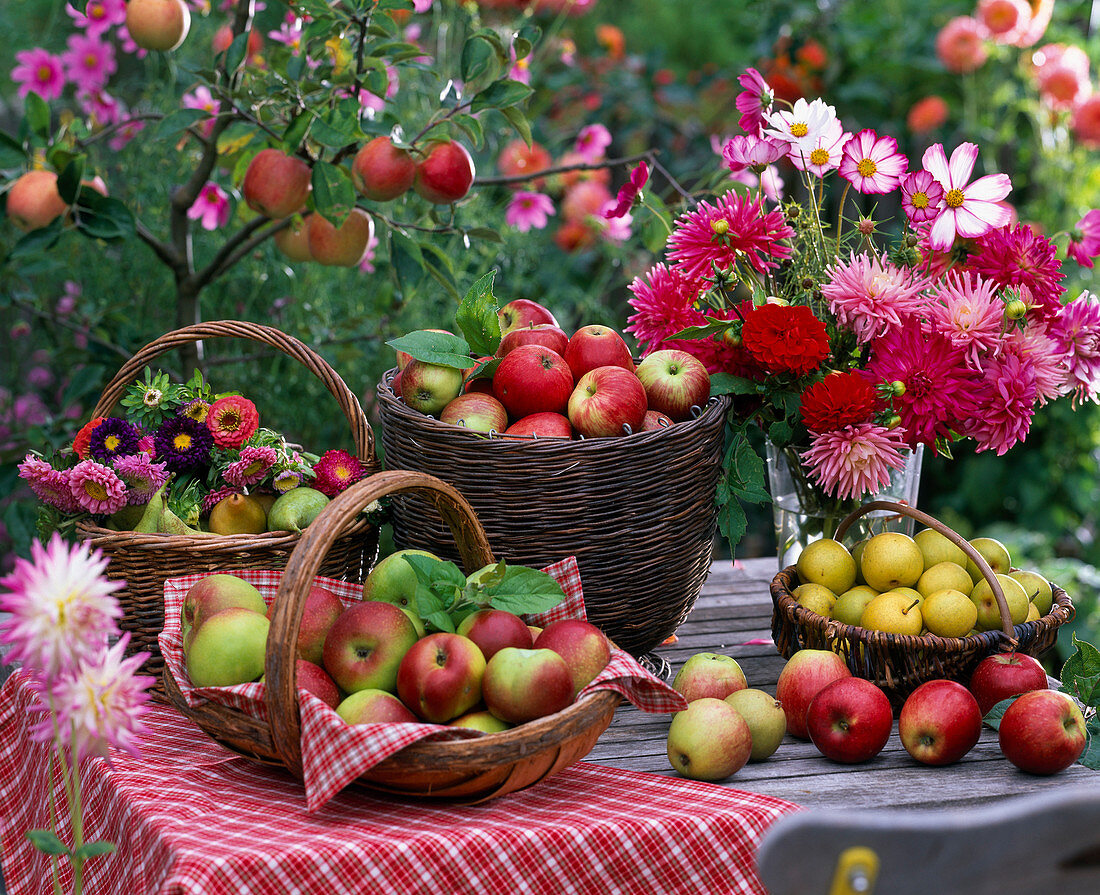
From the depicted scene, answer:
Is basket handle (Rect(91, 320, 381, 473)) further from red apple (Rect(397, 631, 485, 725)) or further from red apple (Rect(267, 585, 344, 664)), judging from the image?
red apple (Rect(397, 631, 485, 725))

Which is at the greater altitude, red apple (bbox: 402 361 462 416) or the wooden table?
red apple (bbox: 402 361 462 416)

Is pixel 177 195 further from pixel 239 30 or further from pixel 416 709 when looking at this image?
pixel 416 709

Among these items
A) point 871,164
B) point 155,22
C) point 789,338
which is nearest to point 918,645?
point 789,338

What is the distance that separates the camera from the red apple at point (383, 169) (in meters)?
1.62

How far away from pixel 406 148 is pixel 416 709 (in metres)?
0.97

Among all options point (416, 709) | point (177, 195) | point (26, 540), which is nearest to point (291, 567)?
point (416, 709)

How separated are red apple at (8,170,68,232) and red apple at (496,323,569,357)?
35.4 inches

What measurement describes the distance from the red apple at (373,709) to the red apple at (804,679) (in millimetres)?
466

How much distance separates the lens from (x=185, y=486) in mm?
1348

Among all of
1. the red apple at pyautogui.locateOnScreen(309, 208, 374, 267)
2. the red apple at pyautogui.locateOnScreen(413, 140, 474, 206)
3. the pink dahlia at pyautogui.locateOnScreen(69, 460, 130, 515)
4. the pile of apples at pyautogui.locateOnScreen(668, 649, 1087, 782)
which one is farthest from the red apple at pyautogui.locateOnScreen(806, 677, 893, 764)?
the red apple at pyautogui.locateOnScreen(309, 208, 374, 267)

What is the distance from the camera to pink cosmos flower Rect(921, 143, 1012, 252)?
4.18 feet

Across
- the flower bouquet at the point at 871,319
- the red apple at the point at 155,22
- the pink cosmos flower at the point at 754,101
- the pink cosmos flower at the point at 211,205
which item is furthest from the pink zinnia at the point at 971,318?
the pink cosmos flower at the point at 211,205

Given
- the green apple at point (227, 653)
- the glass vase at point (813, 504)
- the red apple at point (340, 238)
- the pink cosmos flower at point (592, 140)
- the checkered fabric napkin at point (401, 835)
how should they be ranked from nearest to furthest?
the checkered fabric napkin at point (401, 835) → the green apple at point (227, 653) → the glass vase at point (813, 504) → the red apple at point (340, 238) → the pink cosmos flower at point (592, 140)

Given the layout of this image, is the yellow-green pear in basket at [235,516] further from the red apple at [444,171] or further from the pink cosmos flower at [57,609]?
the red apple at [444,171]
